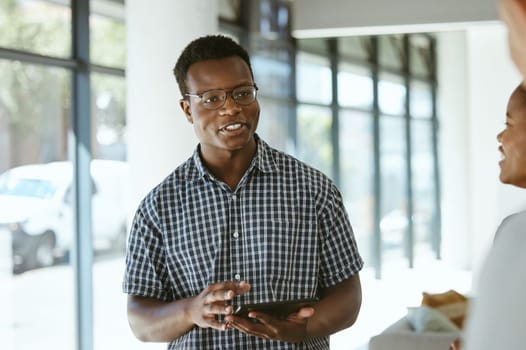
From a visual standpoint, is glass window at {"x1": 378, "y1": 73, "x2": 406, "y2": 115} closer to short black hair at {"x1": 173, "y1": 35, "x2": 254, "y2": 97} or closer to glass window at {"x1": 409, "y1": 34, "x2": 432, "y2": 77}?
glass window at {"x1": 409, "y1": 34, "x2": 432, "y2": 77}

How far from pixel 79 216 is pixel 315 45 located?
471cm

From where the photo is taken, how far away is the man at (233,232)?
1.85 metres

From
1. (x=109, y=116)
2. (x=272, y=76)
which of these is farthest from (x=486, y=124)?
(x=109, y=116)

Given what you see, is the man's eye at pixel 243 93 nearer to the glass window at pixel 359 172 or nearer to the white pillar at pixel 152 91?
the white pillar at pixel 152 91

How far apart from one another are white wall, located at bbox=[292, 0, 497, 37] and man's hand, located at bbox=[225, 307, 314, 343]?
22.5 feet

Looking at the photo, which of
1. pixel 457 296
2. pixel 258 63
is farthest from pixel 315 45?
pixel 457 296

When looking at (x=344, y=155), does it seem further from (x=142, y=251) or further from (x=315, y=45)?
(x=142, y=251)

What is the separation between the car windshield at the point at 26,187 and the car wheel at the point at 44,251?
0.28m

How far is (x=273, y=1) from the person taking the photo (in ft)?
28.1

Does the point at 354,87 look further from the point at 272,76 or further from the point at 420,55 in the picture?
the point at 420,55

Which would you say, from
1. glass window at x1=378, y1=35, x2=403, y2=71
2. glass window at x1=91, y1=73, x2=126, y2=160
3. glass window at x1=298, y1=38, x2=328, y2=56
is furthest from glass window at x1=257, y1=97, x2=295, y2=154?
glass window at x1=378, y1=35, x2=403, y2=71

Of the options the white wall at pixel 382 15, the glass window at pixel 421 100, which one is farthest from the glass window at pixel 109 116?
the glass window at pixel 421 100

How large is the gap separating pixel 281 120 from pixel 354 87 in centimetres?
194

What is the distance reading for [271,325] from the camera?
1705 mm
